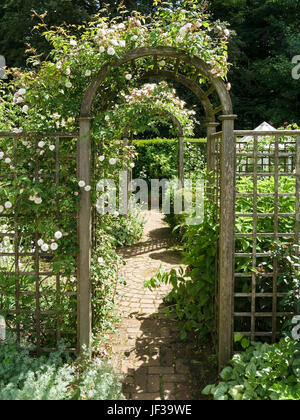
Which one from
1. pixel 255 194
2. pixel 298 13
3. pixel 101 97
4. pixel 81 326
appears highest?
pixel 298 13

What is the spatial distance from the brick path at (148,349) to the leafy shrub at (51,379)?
32 cm

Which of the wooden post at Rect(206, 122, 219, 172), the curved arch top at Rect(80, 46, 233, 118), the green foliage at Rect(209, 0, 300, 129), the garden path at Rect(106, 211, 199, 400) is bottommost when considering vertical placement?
the garden path at Rect(106, 211, 199, 400)

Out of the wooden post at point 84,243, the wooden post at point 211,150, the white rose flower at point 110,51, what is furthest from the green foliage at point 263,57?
the wooden post at point 84,243

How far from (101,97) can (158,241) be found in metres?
4.34

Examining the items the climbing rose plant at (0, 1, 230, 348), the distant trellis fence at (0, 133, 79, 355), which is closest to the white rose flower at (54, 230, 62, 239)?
the climbing rose plant at (0, 1, 230, 348)

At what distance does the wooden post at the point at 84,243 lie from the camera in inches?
116

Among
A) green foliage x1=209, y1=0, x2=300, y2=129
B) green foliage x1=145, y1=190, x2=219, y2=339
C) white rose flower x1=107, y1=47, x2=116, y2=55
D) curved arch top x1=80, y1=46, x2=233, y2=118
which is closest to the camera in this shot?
white rose flower x1=107, y1=47, x2=116, y2=55

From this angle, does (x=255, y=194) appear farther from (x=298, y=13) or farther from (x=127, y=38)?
(x=298, y=13)

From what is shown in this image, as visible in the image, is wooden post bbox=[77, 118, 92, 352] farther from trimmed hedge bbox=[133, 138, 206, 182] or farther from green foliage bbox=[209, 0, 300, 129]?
green foliage bbox=[209, 0, 300, 129]

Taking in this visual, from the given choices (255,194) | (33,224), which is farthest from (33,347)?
(255,194)

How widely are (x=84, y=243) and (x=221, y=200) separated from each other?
111cm

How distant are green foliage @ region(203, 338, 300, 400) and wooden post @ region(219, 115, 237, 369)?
0.77 ft

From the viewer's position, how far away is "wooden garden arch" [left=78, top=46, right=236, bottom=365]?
114 inches
